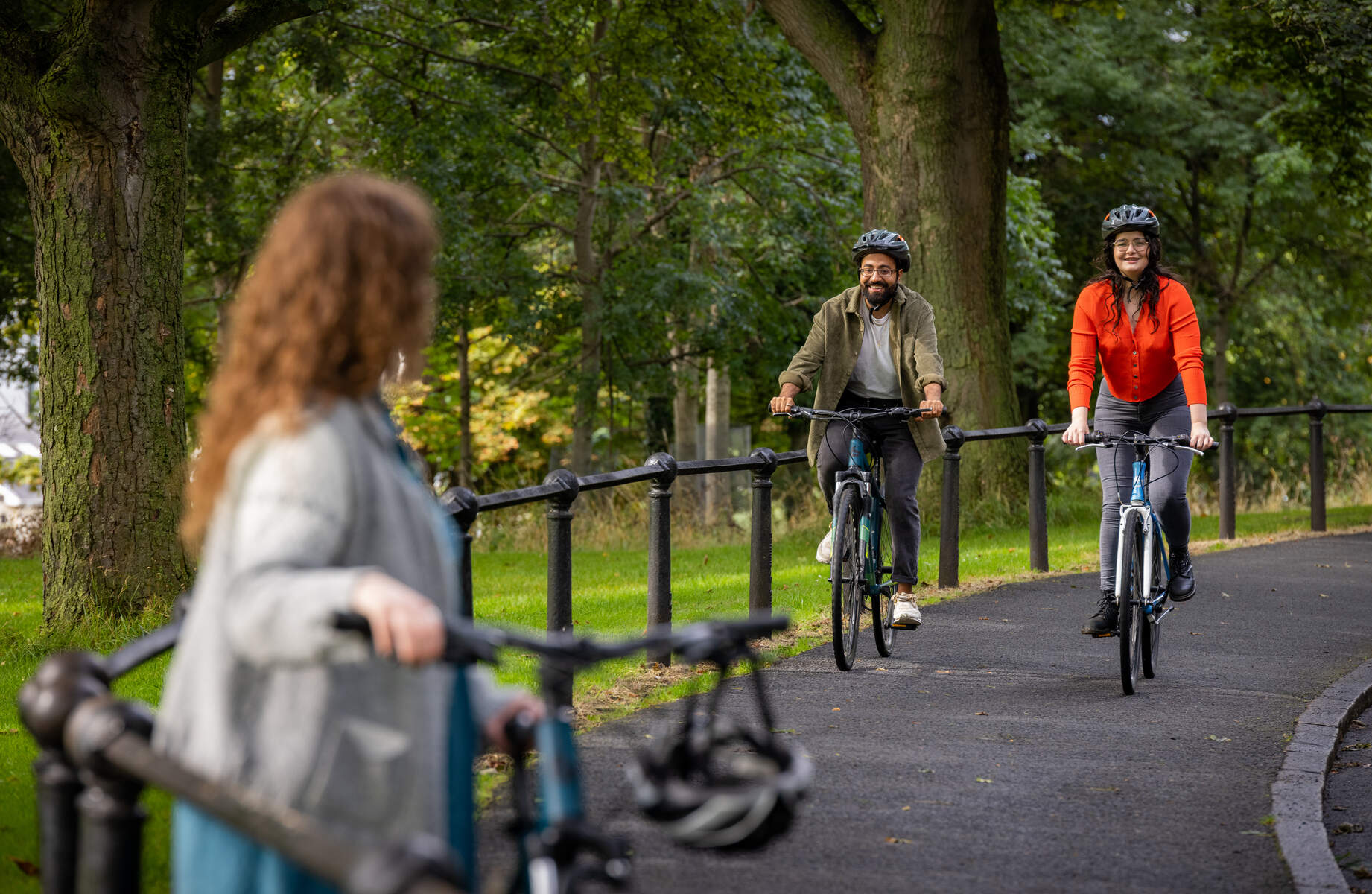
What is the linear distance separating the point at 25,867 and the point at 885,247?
16.3ft

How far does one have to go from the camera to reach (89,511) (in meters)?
8.27

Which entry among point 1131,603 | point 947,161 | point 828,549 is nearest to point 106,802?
point 828,549

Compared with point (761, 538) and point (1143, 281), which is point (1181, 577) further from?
point (761, 538)

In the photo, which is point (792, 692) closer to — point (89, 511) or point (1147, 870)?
point (1147, 870)

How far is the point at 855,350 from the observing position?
300 inches

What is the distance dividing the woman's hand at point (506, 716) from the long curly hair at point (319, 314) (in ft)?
1.95

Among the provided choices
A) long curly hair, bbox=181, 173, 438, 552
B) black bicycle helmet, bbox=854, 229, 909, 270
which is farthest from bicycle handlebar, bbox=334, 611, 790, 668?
black bicycle helmet, bbox=854, 229, 909, 270

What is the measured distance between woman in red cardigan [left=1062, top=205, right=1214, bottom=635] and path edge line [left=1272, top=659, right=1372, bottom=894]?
92cm

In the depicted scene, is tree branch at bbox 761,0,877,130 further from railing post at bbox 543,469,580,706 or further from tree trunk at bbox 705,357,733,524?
tree trunk at bbox 705,357,733,524

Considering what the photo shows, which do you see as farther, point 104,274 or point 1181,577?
point 104,274

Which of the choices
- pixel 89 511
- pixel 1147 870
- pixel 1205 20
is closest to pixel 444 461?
pixel 1205 20

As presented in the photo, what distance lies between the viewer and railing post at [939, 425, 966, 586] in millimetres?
10227

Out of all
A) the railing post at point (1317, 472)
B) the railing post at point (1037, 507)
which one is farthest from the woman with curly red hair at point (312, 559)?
the railing post at point (1317, 472)

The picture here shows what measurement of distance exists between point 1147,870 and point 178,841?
308cm
